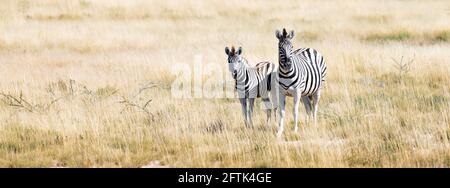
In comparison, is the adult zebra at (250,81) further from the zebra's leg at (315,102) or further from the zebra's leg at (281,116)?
the zebra's leg at (315,102)

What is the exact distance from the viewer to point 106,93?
13.7 metres

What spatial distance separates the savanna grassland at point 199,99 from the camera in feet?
29.0

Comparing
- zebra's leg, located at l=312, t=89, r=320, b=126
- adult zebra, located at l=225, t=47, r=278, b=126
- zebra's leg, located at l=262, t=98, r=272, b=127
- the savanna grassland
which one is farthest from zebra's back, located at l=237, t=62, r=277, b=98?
zebra's leg, located at l=312, t=89, r=320, b=126

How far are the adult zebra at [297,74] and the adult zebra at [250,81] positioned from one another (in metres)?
0.48

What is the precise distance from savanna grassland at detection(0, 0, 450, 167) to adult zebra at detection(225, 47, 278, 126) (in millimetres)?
406

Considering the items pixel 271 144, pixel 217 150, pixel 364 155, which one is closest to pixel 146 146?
pixel 217 150

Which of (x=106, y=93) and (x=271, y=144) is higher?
(x=106, y=93)

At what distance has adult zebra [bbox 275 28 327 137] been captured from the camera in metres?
9.12

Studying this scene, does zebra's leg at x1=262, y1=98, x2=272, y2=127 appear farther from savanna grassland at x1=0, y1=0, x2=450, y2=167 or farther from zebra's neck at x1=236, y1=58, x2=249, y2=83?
zebra's neck at x1=236, y1=58, x2=249, y2=83

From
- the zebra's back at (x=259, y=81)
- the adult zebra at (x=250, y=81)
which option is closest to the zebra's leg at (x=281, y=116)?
the adult zebra at (x=250, y=81)

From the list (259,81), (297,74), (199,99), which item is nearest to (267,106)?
(259,81)
